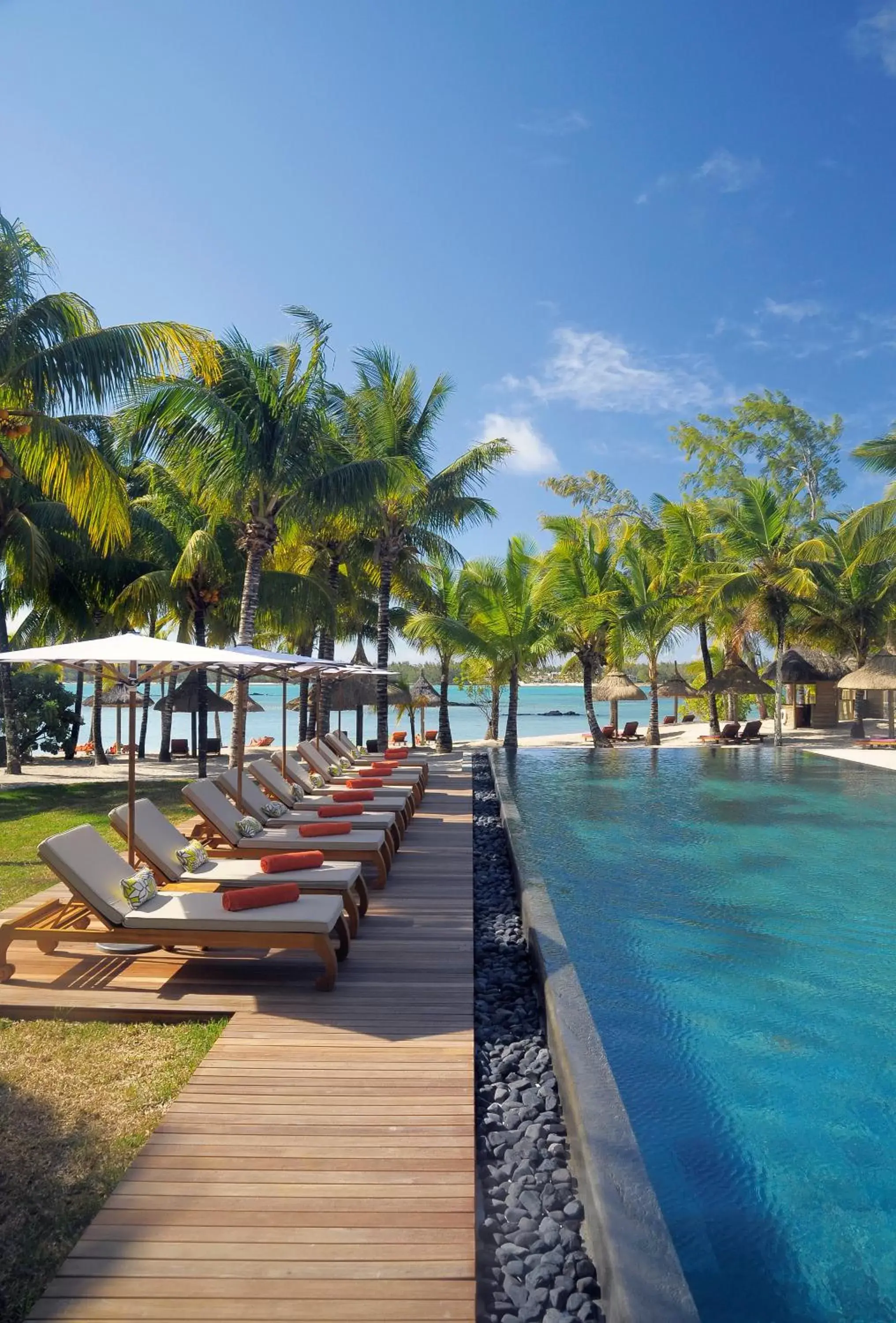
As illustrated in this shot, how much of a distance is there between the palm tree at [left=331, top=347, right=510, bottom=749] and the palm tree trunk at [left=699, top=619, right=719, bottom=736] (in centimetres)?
886

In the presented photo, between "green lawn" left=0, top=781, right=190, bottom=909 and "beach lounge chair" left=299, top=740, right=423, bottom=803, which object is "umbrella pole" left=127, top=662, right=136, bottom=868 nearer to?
"green lawn" left=0, top=781, right=190, bottom=909

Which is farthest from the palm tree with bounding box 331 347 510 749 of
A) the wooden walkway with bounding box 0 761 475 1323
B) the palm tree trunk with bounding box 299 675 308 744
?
the wooden walkway with bounding box 0 761 475 1323

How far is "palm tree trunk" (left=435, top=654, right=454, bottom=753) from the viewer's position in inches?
883

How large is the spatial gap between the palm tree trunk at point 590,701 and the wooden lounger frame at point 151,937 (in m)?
18.5

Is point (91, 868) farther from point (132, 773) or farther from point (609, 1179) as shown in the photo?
point (609, 1179)

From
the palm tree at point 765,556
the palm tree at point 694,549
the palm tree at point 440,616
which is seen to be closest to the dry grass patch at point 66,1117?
the palm tree at point 440,616

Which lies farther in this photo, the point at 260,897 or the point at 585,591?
the point at 585,591

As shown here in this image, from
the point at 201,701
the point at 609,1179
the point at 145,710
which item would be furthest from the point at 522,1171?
the point at 145,710

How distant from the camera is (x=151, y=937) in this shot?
181 inches

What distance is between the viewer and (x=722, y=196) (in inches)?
1034

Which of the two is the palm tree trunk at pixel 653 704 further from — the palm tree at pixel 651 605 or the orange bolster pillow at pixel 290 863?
the orange bolster pillow at pixel 290 863

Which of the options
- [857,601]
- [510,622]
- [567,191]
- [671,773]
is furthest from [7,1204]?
[857,601]

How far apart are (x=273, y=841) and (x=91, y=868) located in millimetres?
2293

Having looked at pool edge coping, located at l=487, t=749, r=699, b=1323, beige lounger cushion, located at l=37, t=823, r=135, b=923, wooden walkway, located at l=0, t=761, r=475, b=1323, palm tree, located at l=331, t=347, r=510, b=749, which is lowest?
wooden walkway, located at l=0, t=761, r=475, b=1323
